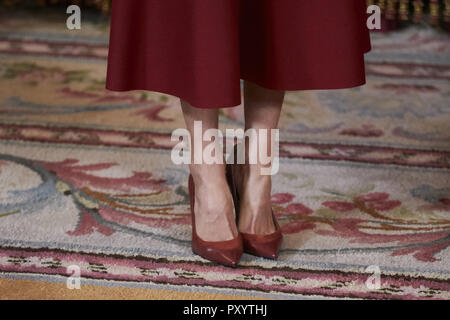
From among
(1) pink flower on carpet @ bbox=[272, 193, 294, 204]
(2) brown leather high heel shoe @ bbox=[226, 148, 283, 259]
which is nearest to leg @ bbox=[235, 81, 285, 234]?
(2) brown leather high heel shoe @ bbox=[226, 148, 283, 259]

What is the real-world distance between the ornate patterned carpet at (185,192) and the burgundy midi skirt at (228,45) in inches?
9.7

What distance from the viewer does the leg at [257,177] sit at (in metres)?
0.85

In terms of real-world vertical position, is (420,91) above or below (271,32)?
below

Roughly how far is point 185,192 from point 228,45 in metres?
0.40

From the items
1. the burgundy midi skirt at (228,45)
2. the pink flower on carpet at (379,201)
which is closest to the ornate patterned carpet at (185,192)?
the pink flower on carpet at (379,201)

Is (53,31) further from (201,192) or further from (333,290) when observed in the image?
(333,290)

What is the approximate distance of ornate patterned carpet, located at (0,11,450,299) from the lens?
83 cm

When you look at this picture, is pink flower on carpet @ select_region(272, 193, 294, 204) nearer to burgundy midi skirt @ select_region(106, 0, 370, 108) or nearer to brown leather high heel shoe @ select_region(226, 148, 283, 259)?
brown leather high heel shoe @ select_region(226, 148, 283, 259)

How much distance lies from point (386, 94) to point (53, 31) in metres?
1.10

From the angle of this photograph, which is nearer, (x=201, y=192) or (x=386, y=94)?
(x=201, y=192)

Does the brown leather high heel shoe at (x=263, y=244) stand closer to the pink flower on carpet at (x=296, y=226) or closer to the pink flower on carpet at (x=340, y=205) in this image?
the pink flower on carpet at (x=296, y=226)

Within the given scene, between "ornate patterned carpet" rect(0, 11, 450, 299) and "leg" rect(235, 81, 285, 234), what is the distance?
0.05 metres

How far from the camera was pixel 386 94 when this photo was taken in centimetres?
158

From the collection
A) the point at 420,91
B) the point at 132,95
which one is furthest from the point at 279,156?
the point at 420,91
